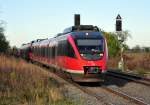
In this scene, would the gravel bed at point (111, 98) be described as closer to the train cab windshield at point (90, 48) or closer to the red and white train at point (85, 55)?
→ the red and white train at point (85, 55)

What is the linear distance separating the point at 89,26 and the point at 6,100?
10180 millimetres

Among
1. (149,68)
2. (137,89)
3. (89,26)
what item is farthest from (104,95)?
(149,68)

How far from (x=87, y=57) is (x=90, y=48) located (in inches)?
21.7

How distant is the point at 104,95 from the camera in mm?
16641

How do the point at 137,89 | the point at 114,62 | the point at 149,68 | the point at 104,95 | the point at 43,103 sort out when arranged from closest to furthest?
1. the point at 43,103
2. the point at 104,95
3. the point at 137,89
4. the point at 149,68
5. the point at 114,62

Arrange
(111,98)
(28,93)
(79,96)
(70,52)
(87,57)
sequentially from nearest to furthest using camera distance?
1. (28,93)
2. (111,98)
3. (79,96)
4. (87,57)
5. (70,52)

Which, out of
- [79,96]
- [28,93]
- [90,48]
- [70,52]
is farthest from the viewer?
[70,52]

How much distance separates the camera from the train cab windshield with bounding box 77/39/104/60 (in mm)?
19797

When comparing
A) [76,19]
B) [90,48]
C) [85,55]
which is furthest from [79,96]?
[76,19]

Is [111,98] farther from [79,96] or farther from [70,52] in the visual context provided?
[70,52]

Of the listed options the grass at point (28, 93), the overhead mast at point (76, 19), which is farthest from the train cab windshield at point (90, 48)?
the overhead mast at point (76, 19)

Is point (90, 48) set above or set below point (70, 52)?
above

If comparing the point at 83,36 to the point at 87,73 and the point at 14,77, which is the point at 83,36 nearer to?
the point at 87,73

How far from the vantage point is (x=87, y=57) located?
19.8 meters
